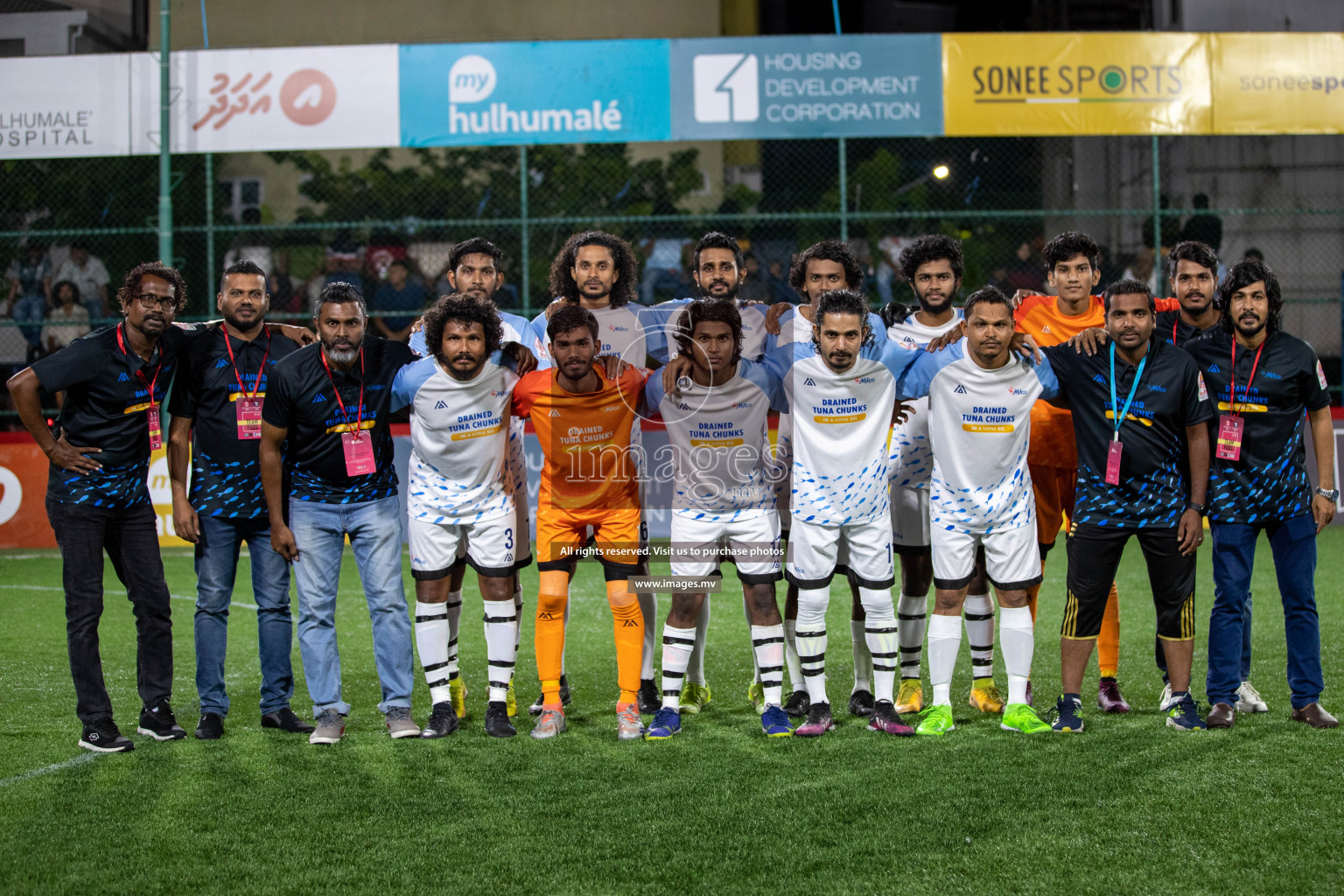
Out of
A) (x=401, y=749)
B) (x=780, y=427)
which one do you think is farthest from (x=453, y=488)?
(x=780, y=427)

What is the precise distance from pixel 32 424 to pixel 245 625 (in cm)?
344

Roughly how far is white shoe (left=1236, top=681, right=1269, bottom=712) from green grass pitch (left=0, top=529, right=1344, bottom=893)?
105mm

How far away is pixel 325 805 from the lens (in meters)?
4.24

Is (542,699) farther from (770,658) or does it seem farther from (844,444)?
(844,444)

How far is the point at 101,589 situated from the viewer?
518 cm

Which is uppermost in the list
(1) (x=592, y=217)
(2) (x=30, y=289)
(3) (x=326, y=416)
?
(1) (x=592, y=217)

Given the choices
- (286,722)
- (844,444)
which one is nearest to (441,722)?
(286,722)

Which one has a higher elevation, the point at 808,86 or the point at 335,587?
the point at 808,86

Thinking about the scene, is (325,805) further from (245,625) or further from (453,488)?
(245,625)

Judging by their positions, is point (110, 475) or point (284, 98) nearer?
point (110, 475)

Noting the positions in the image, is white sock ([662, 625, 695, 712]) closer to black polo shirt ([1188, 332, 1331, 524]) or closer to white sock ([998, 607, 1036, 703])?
white sock ([998, 607, 1036, 703])

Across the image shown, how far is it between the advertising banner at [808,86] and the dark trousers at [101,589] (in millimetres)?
9126

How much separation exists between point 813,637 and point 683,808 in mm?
1252

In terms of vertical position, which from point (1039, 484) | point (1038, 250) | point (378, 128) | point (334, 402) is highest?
point (378, 128)
